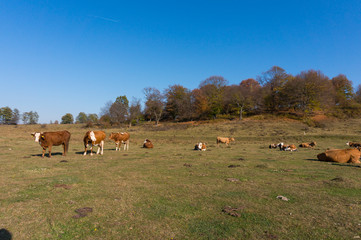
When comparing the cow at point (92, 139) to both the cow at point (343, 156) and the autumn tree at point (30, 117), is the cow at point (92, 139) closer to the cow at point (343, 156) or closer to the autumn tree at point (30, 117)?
the cow at point (343, 156)

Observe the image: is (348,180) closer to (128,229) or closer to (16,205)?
(128,229)

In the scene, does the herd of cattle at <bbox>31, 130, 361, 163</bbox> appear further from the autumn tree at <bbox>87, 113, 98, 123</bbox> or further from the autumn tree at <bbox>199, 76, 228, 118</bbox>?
the autumn tree at <bbox>87, 113, 98, 123</bbox>

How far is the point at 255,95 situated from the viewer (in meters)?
68.1

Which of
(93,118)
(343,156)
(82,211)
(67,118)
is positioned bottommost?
(82,211)

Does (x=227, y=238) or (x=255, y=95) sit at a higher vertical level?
(x=255, y=95)

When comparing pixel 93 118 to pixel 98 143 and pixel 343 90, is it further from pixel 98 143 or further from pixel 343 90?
pixel 343 90

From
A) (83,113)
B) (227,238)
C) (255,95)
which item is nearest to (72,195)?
(227,238)

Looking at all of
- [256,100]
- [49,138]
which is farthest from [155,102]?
[49,138]

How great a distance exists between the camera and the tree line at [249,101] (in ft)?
192

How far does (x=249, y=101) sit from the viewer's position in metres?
65.9

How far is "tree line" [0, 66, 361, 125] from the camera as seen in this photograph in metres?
58.7

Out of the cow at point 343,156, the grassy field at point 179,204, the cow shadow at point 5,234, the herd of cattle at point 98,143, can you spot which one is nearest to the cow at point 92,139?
the herd of cattle at point 98,143

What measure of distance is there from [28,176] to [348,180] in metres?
13.6

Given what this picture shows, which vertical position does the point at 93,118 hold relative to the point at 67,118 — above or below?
below
